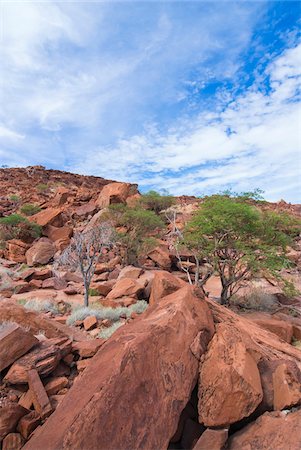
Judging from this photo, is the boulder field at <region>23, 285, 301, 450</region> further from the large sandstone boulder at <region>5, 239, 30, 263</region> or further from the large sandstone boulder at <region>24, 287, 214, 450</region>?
the large sandstone boulder at <region>5, 239, 30, 263</region>

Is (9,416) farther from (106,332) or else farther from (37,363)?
(106,332)

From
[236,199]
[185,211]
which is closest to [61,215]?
[185,211]

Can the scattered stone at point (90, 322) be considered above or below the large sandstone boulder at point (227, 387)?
below

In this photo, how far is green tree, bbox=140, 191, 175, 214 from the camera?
2939cm

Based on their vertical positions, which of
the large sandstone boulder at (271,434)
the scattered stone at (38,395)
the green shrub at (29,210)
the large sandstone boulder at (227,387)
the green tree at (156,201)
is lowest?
the scattered stone at (38,395)

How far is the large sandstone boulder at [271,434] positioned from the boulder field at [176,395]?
10mm

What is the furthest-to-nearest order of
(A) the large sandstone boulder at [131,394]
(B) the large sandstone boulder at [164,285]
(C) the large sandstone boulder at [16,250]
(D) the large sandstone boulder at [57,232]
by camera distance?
1. (D) the large sandstone boulder at [57,232]
2. (C) the large sandstone boulder at [16,250]
3. (B) the large sandstone boulder at [164,285]
4. (A) the large sandstone boulder at [131,394]

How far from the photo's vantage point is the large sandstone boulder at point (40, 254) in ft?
61.3

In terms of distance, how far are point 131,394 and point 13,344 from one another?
8.85 feet

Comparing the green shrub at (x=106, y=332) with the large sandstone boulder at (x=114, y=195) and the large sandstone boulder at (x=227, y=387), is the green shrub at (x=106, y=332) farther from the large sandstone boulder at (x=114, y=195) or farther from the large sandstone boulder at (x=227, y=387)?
the large sandstone boulder at (x=114, y=195)

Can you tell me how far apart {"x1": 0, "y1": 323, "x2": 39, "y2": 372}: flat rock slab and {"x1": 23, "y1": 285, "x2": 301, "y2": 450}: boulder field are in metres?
1.83

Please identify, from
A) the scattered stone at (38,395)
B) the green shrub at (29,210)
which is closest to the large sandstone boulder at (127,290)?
the scattered stone at (38,395)

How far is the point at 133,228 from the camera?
2147 centimetres

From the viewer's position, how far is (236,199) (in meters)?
13.3
